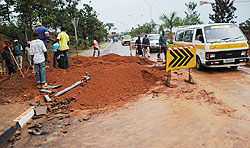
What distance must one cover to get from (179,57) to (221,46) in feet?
8.85

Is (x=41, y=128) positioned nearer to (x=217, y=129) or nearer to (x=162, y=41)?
(x=217, y=129)

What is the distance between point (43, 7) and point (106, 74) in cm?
1181

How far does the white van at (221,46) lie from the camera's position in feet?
26.5

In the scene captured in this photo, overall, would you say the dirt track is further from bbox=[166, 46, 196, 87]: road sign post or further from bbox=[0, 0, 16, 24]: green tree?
bbox=[0, 0, 16, 24]: green tree

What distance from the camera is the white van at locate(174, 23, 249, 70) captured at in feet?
26.5

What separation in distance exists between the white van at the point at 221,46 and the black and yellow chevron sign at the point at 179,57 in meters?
1.97

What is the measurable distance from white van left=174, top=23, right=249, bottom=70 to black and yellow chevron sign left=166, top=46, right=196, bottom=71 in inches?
77.6

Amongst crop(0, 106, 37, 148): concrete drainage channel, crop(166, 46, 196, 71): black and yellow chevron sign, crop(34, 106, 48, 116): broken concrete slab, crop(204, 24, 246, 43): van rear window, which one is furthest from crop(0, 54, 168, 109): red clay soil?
crop(204, 24, 246, 43): van rear window

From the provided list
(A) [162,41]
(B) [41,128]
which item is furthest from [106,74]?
(A) [162,41]

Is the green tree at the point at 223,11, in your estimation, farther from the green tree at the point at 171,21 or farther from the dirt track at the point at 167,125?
the dirt track at the point at 167,125

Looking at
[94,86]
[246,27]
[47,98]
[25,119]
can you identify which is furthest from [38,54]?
[246,27]

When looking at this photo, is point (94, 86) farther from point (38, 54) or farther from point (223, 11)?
point (223, 11)

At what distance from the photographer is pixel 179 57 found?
647 cm

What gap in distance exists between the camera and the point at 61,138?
364cm
